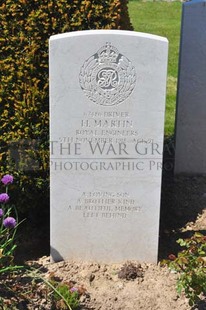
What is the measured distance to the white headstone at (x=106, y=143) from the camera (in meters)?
3.53

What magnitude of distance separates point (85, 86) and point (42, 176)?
2.56ft

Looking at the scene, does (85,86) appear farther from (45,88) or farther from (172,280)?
(172,280)

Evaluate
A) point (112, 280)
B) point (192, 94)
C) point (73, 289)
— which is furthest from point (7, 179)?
point (192, 94)

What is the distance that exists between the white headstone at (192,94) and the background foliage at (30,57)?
113 cm

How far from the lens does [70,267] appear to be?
12.8ft

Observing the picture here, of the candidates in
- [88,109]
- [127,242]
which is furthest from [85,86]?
[127,242]

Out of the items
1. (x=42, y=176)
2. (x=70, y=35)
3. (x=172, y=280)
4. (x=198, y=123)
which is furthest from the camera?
(x=198, y=123)

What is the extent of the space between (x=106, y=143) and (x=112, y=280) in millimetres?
846

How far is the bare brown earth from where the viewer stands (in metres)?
3.58

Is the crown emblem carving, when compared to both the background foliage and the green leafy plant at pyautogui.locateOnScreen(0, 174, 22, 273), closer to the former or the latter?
the background foliage

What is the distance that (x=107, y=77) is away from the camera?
3.57 m

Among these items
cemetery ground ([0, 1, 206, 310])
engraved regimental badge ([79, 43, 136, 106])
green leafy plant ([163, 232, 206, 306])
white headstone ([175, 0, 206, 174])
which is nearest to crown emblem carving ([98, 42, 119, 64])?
engraved regimental badge ([79, 43, 136, 106])

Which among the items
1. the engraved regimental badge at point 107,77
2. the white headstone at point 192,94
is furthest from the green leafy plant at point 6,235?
the white headstone at point 192,94

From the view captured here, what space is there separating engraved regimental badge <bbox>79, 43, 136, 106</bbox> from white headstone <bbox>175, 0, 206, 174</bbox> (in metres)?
1.53
